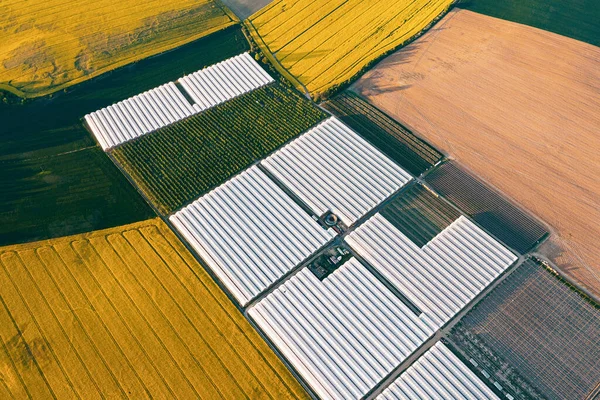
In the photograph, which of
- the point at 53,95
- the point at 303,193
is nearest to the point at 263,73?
the point at 303,193

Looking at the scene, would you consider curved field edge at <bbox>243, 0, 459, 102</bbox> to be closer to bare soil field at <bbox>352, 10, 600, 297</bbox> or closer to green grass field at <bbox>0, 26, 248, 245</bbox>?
bare soil field at <bbox>352, 10, 600, 297</bbox>

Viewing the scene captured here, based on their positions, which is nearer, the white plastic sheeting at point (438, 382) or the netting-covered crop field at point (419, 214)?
the white plastic sheeting at point (438, 382)

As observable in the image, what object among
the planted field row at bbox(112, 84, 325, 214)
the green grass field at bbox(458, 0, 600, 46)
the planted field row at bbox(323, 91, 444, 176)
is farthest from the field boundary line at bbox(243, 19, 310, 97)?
the green grass field at bbox(458, 0, 600, 46)

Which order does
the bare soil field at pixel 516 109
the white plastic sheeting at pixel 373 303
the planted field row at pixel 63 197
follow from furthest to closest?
the bare soil field at pixel 516 109, the planted field row at pixel 63 197, the white plastic sheeting at pixel 373 303

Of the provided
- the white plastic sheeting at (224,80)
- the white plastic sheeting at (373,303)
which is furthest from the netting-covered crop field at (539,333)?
the white plastic sheeting at (224,80)

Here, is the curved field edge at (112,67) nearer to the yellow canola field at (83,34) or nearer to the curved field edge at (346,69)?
the yellow canola field at (83,34)

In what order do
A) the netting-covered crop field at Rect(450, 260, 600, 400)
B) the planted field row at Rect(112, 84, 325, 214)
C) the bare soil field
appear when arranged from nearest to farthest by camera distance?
the netting-covered crop field at Rect(450, 260, 600, 400) < the bare soil field < the planted field row at Rect(112, 84, 325, 214)

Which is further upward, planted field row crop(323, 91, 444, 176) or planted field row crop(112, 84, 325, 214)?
planted field row crop(112, 84, 325, 214)

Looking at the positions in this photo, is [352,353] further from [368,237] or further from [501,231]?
[501,231]
